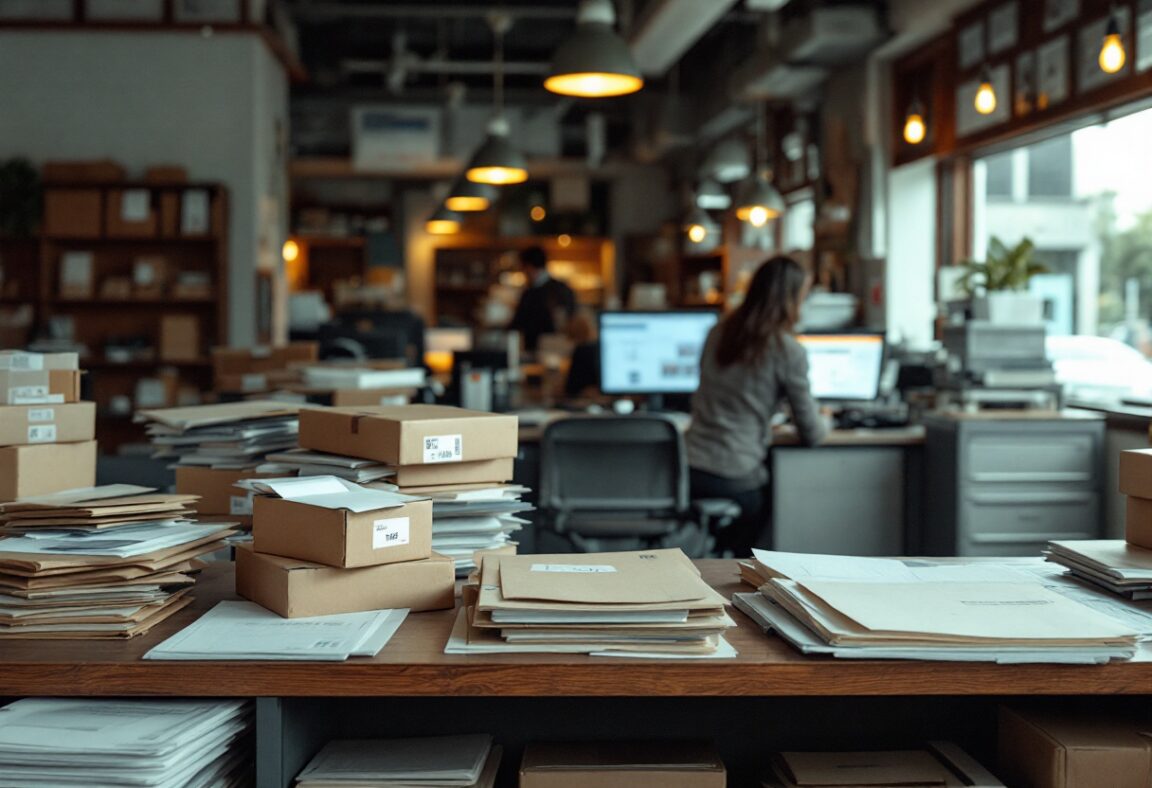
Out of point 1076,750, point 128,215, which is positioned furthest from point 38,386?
point 128,215

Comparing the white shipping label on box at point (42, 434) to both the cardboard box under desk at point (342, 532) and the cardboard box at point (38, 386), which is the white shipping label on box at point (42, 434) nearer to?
the cardboard box at point (38, 386)

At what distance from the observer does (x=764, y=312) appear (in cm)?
403

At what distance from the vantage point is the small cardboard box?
4.87 ft

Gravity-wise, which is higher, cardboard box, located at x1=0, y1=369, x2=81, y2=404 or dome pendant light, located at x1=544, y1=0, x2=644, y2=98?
dome pendant light, located at x1=544, y1=0, x2=644, y2=98

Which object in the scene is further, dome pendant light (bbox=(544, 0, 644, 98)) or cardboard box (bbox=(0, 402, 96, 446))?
dome pendant light (bbox=(544, 0, 644, 98))

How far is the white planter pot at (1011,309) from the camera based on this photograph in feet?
14.8

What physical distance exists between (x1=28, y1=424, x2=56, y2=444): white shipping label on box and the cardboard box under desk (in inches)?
30.6

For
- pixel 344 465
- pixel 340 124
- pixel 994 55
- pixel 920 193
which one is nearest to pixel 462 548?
pixel 344 465

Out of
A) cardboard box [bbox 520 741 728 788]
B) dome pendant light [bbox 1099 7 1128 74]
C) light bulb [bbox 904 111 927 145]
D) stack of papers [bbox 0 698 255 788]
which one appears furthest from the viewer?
light bulb [bbox 904 111 927 145]

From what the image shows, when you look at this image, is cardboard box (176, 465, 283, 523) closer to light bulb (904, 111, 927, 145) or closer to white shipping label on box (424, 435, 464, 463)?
white shipping label on box (424, 435, 464, 463)

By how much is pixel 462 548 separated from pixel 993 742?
85 cm

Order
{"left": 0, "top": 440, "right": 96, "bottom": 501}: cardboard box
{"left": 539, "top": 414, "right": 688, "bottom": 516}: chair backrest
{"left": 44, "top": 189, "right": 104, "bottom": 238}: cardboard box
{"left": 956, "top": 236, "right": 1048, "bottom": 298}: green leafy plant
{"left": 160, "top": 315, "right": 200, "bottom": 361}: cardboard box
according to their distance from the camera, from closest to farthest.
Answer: {"left": 0, "top": 440, "right": 96, "bottom": 501}: cardboard box < {"left": 539, "top": 414, "right": 688, "bottom": 516}: chair backrest < {"left": 956, "top": 236, "right": 1048, "bottom": 298}: green leafy plant < {"left": 44, "top": 189, "right": 104, "bottom": 238}: cardboard box < {"left": 160, "top": 315, "right": 200, "bottom": 361}: cardboard box

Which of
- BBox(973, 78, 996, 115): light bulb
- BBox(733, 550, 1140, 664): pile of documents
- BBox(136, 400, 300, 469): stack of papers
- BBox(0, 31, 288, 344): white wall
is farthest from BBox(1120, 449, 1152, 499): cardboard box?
BBox(0, 31, 288, 344): white wall

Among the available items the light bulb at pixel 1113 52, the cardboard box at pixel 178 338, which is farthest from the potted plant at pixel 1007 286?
the cardboard box at pixel 178 338
